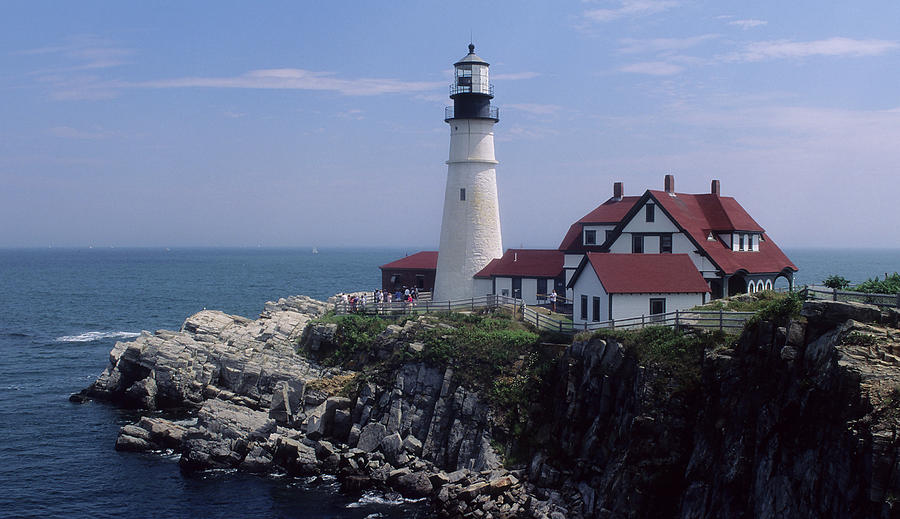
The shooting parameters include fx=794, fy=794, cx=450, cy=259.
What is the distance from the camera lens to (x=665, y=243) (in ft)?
119

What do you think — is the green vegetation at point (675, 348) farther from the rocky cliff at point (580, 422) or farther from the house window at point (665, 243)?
the house window at point (665, 243)

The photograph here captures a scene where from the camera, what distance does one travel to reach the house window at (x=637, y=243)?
37125 mm

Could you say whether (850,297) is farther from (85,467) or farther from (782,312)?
(85,467)

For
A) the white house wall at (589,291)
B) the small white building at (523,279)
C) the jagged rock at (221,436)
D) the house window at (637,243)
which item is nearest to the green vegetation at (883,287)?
the white house wall at (589,291)

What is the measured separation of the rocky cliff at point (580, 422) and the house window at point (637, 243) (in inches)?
381

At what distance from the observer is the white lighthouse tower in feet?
139

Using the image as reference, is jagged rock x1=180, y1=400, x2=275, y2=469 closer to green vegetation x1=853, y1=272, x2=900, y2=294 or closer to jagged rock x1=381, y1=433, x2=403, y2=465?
jagged rock x1=381, y1=433, x2=403, y2=465

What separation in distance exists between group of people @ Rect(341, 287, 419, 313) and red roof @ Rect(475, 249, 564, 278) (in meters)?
4.83

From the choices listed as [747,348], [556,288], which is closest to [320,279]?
[556,288]

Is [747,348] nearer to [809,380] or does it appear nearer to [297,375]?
[809,380]

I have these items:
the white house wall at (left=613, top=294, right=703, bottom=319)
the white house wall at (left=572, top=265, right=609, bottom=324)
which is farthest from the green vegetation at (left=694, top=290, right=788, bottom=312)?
the white house wall at (left=572, top=265, right=609, bottom=324)

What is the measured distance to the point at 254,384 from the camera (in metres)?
37.2

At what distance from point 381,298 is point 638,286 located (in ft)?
65.8

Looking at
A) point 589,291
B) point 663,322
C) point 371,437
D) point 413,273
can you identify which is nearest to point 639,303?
point 589,291
